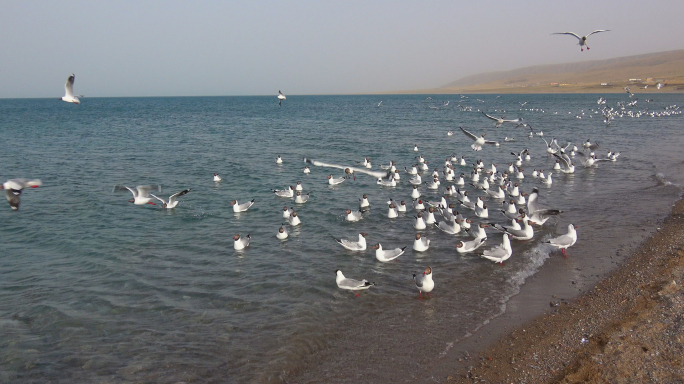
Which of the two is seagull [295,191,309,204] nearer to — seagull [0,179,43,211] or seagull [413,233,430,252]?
seagull [413,233,430,252]

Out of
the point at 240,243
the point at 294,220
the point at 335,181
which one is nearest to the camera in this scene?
the point at 240,243

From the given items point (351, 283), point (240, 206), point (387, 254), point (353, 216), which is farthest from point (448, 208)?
point (240, 206)

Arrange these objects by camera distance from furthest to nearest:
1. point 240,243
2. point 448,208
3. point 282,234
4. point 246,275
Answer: point 448,208
point 282,234
point 240,243
point 246,275

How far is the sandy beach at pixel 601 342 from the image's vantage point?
646 centimetres

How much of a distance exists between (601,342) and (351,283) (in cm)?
487

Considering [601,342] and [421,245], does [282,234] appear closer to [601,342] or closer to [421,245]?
[421,245]

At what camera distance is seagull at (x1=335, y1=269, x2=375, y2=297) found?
998 centimetres

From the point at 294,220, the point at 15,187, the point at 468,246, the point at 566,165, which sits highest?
the point at 15,187

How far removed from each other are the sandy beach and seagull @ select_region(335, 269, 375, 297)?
3.01m

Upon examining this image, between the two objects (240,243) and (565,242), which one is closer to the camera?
(565,242)

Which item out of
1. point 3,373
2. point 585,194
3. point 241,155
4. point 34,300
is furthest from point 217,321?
point 241,155

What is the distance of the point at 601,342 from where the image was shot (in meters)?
7.26

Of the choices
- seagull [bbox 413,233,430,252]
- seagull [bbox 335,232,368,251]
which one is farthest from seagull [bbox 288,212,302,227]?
seagull [bbox 413,233,430,252]

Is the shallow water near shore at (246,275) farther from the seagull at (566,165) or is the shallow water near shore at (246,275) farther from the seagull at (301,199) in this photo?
the seagull at (566,165)
